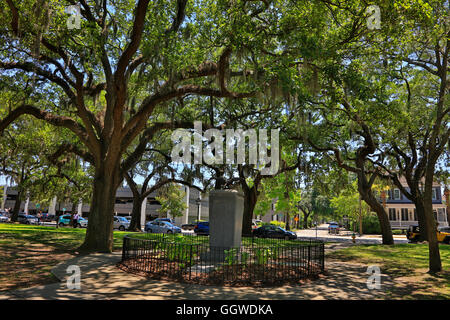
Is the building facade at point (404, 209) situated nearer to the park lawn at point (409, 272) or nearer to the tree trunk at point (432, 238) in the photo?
the park lawn at point (409, 272)

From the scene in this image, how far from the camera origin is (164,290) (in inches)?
311

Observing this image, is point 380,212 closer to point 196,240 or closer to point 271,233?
point 271,233

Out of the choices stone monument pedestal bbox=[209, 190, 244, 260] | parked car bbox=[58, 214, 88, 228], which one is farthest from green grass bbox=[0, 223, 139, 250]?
parked car bbox=[58, 214, 88, 228]

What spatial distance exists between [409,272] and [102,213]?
1330 centimetres

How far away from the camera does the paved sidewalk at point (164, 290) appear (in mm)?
7156

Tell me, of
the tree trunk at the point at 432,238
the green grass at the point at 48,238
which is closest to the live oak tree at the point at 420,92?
the tree trunk at the point at 432,238

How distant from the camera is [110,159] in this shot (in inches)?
576

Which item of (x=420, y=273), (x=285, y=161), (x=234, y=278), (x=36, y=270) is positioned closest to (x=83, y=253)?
(x=36, y=270)

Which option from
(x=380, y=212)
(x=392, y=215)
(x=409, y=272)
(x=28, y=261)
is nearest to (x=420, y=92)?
(x=380, y=212)

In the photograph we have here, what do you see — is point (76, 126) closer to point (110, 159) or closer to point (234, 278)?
point (110, 159)

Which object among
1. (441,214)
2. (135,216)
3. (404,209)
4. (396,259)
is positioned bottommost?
(396,259)

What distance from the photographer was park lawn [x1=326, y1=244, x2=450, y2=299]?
8.62 metres

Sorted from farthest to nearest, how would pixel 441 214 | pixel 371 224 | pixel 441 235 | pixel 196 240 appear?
pixel 441 214 < pixel 371 224 < pixel 441 235 < pixel 196 240

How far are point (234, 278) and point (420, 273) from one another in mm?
7457
